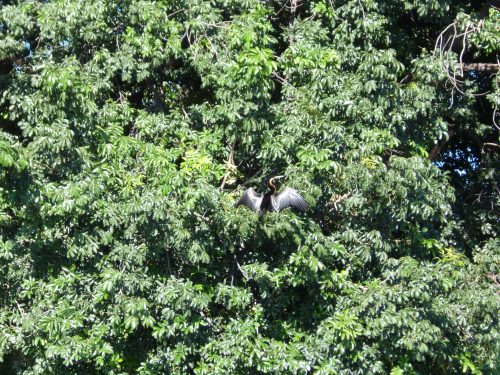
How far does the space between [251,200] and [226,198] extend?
309 mm

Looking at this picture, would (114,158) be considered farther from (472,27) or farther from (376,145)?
(472,27)

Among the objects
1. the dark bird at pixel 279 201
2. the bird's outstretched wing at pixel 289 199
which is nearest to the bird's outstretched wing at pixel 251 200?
the dark bird at pixel 279 201

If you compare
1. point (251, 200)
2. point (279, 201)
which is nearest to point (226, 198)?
point (251, 200)

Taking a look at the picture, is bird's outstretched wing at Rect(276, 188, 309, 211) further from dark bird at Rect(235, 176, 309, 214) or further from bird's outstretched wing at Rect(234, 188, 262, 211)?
bird's outstretched wing at Rect(234, 188, 262, 211)

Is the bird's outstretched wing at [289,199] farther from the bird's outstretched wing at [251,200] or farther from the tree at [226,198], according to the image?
the bird's outstretched wing at [251,200]

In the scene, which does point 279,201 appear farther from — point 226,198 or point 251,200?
point 226,198

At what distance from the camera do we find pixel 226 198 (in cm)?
755

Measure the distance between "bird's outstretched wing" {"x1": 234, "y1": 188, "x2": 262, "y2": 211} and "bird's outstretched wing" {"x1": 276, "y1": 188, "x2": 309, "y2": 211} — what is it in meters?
0.23

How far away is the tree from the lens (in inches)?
281

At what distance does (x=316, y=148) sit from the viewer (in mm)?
7406

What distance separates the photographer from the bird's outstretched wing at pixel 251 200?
732 cm

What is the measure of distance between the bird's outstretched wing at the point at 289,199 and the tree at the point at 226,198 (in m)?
0.10

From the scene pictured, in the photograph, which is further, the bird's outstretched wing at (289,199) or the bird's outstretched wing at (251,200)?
the bird's outstretched wing at (251,200)

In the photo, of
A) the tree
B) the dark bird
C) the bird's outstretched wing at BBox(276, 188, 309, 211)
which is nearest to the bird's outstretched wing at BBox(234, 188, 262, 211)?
the dark bird
